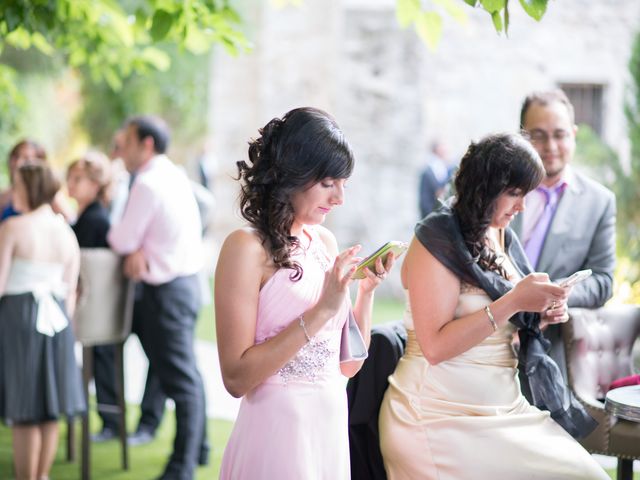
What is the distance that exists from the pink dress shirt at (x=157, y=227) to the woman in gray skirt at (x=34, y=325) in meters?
0.35

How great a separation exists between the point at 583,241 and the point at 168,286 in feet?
7.84

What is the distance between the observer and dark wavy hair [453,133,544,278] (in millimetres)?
3312

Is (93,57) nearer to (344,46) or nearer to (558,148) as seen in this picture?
(558,148)

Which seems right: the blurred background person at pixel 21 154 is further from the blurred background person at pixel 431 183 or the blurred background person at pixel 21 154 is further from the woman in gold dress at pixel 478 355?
the blurred background person at pixel 431 183

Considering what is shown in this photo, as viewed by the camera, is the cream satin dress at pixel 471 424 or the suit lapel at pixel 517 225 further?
the suit lapel at pixel 517 225

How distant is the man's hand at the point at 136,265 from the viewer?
211 inches

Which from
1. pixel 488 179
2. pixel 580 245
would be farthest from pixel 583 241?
pixel 488 179

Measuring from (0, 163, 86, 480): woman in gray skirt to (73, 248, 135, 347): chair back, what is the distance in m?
0.24

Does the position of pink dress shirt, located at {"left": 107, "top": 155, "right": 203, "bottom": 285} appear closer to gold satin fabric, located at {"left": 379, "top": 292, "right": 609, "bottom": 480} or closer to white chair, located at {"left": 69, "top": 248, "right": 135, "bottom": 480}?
white chair, located at {"left": 69, "top": 248, "right": 135, "bottom": 480}

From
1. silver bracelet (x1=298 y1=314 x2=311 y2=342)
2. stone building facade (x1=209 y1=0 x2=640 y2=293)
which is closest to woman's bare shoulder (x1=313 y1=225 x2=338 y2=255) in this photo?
silver bracelet (x1=298 y1=314 x2=311 y2=342)

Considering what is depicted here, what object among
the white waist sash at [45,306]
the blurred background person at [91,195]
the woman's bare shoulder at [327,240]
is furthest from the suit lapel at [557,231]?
the blurred background person at [91,195]

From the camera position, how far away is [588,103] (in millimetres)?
15422

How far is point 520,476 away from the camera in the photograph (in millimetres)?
3174

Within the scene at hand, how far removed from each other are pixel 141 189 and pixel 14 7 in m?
1.21
